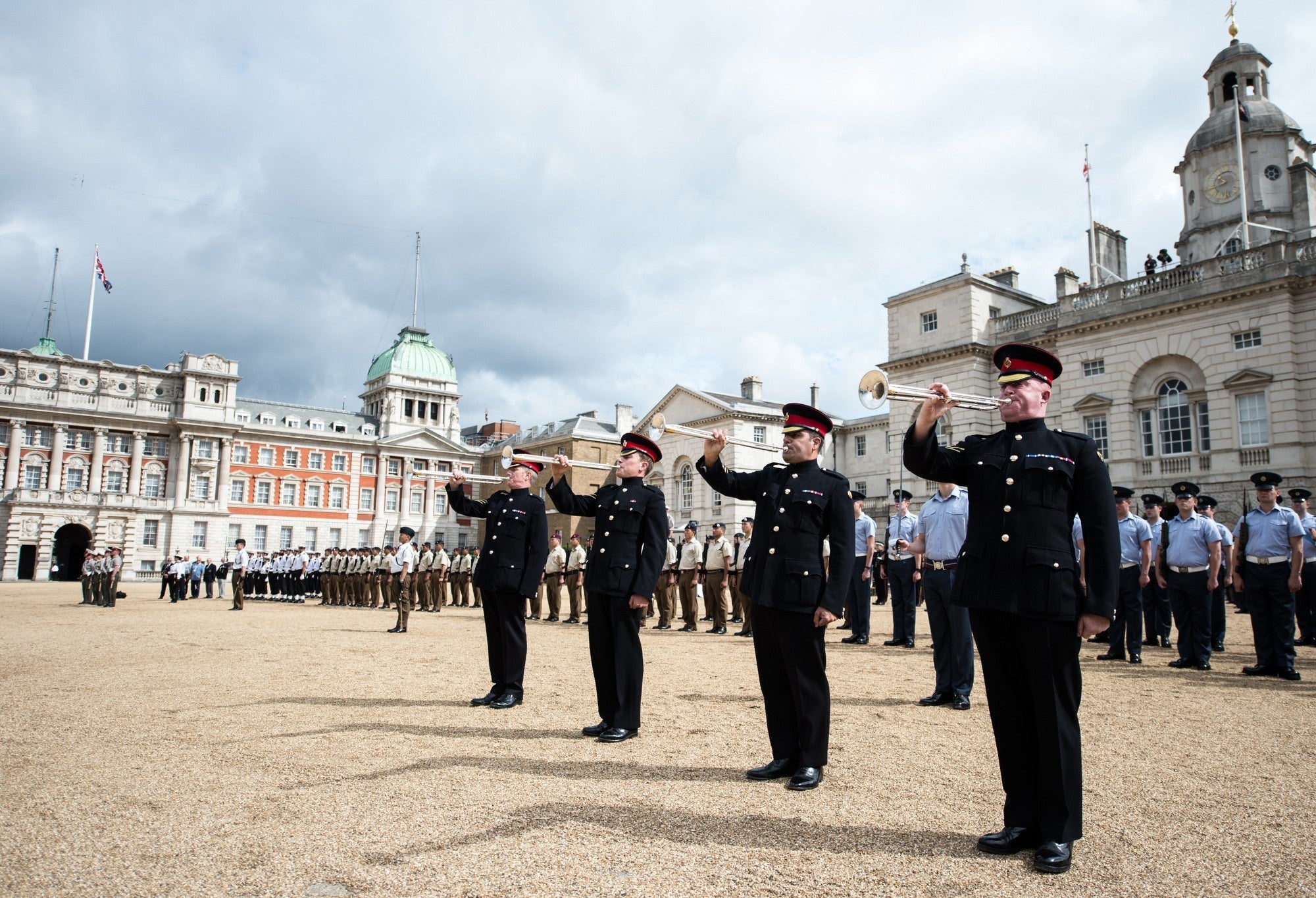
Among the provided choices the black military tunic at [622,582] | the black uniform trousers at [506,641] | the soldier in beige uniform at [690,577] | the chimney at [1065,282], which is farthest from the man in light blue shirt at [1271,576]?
the chimney at [1065,282]

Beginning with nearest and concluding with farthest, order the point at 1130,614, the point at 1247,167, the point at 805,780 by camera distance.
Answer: the point at 805,780 → the point at 1130,614 → the point at 1247,167

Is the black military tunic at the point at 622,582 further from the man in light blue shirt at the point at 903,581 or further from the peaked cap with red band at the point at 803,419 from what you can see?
the man in light blue shirt at the point at 903,581

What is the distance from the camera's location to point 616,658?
684cm

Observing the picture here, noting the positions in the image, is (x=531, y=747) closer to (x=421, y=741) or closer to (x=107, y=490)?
(x=421, y=741)

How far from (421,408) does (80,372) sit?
28.4 meters

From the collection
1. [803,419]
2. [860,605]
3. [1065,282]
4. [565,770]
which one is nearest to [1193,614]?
[860,605]

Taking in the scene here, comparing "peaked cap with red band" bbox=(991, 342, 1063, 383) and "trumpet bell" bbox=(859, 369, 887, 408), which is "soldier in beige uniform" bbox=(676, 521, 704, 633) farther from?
"peaked cap with red band" bbox=(991, 342, 1063, 383)

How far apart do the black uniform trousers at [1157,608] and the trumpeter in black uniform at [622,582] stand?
33.4 feet

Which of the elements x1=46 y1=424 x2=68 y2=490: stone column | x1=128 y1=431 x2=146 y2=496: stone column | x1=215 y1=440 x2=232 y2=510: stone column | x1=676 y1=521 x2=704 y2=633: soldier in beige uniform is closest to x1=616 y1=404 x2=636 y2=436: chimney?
x1=215 y1=440 x2=232 y2=510: stone column

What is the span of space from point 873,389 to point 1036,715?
214 cm

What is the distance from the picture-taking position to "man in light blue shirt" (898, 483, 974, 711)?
27.1ft

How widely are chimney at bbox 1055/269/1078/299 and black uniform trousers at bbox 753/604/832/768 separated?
116 ft

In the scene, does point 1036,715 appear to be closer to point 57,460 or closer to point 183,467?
point 183,467

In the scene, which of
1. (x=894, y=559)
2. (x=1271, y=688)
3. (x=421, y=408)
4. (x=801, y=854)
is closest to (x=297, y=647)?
(x=894, y=559)
